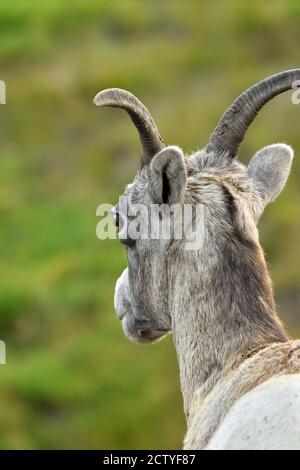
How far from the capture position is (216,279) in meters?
7.47

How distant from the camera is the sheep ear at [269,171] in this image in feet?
26.4

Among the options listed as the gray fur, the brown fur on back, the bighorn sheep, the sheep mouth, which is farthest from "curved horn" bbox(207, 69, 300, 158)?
the brown fur on back

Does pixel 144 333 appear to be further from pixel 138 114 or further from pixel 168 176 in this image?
pixel 138 114

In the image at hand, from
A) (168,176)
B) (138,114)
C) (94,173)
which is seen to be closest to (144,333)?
(168,176)

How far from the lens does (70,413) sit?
18812 mm

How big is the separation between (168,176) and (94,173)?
21046mm

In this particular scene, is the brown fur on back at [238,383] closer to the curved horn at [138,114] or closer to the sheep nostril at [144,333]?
the sheep nostril at [144,333]

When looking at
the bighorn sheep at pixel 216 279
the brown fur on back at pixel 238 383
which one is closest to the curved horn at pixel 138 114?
Answer: the bighorn sheep at pixel 216 279

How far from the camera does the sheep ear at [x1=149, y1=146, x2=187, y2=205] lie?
24.6ft

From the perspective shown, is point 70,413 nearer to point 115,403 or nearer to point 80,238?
point 115,403

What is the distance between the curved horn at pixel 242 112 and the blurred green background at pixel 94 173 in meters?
9.56

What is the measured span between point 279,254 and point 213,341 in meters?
15.1

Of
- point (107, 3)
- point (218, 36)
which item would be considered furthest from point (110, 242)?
point (107, 3)

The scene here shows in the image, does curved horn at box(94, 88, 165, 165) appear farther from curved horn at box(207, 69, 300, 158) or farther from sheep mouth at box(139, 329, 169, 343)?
sheep mouth at box(139, 329, 169, 343)
